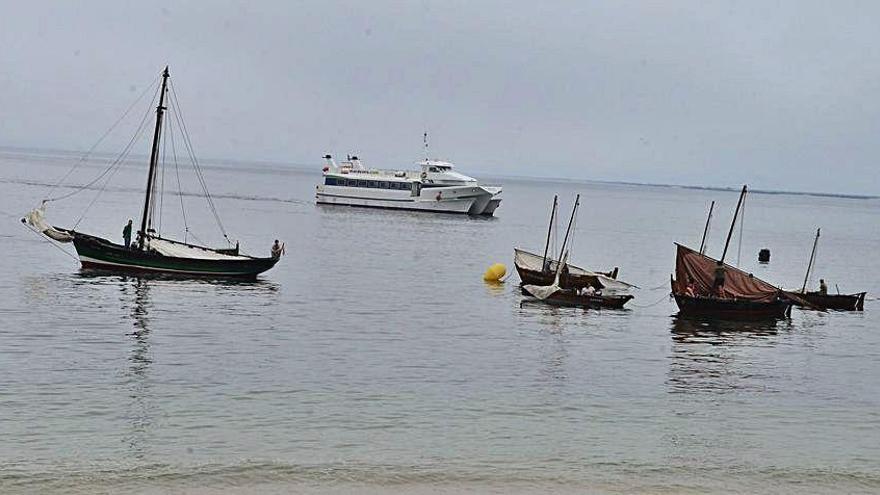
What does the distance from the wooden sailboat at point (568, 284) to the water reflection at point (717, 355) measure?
3.72 metres

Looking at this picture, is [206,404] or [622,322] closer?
[206,404]

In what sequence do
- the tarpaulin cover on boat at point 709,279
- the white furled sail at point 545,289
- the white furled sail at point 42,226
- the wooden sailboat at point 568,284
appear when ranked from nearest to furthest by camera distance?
the tarpaulin cover on boat at point 709,279 < the wooden sailboat at point 568,284 < the white furled sail at point 545,289 < the white furled sail at point 42,226

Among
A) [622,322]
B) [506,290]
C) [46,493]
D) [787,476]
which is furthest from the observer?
[506,290]

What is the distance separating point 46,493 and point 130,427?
4.91m

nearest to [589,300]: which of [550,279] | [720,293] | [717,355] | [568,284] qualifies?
[568,284]

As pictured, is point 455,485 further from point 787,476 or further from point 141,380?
point 141,380

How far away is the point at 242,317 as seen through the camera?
40000 mm

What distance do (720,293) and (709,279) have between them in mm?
914

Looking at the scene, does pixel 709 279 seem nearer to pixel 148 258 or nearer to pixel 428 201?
pixel 148 258

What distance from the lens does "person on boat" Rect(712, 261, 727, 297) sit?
46.2m

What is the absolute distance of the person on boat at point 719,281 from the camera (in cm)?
4625

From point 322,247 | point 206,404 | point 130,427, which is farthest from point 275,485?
point 322,247

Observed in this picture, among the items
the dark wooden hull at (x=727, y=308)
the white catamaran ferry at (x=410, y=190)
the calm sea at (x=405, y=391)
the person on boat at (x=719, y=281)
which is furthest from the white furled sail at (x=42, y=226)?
the white catamaran ferry at (x=410, y=190)

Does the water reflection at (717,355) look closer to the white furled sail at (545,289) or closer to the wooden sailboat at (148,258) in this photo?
the white furled sail at (545,289)
